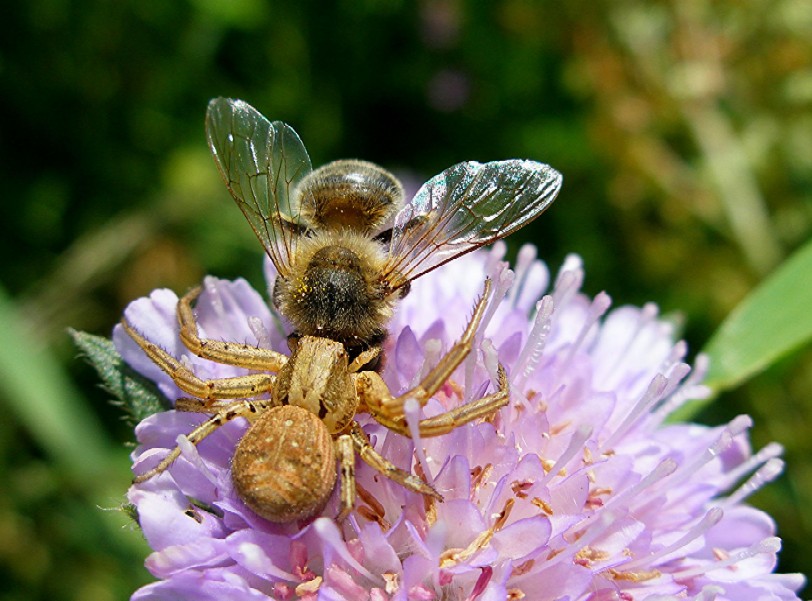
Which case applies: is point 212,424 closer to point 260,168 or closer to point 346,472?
point 346,472

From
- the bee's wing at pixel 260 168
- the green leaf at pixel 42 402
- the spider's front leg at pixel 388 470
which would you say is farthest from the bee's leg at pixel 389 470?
the green leaf at pixel 42 402

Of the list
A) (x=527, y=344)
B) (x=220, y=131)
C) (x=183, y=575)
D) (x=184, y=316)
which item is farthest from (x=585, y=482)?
(x=220, y=131)

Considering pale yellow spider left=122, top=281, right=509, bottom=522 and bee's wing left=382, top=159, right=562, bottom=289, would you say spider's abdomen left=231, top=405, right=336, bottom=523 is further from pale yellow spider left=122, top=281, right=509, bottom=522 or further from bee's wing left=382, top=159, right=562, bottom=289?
bee's wing left=382, top=159, right=562, bottom=289

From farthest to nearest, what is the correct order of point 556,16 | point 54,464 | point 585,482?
point 556,16 → point 54,464 → point 585,482

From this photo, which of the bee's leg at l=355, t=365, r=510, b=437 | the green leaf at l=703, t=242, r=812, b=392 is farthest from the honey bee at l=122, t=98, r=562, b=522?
the green leaf at l=703, t=242, r=812, b=392

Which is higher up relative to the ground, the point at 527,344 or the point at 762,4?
the point at 762,4

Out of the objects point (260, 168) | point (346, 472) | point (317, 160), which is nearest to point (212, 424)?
point (346, 472)

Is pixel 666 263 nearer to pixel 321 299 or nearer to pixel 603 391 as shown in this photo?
pixel 603 391

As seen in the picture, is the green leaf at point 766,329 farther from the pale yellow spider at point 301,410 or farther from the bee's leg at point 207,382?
the bee's leg at point 207,382
